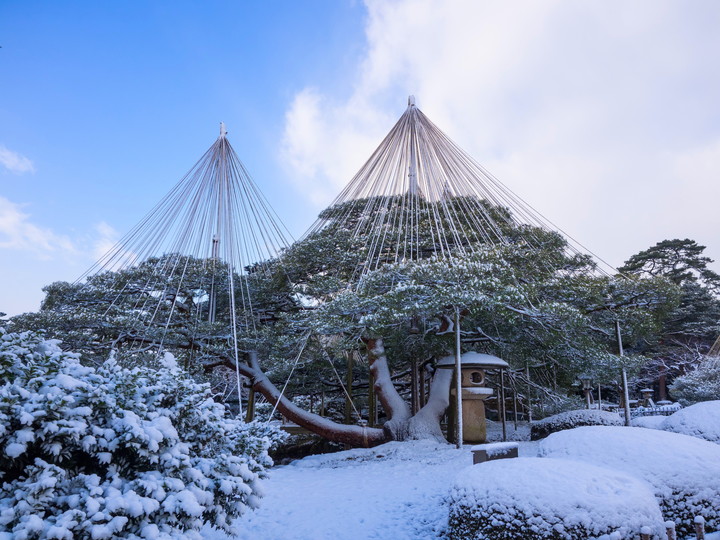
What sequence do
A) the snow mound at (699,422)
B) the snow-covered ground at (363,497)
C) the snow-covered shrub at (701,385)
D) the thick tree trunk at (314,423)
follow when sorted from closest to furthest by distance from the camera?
the snow-covered ground at (363,497) < the snow mound at (699,422) < the thick tree trunk at (314,423) < the snow-covered shrub at (701,385)

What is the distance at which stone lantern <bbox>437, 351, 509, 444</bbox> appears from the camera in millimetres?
8812

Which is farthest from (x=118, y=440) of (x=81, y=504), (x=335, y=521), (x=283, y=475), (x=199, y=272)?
(x=199, y=272)

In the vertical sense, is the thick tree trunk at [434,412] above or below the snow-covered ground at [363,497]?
above

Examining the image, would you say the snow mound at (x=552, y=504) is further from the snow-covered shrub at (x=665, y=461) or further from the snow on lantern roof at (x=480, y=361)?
the snow on lantern roof at (x=480, y=361)

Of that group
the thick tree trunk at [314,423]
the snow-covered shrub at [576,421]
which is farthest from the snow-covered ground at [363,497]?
the snow-covered shrub at [576,421]

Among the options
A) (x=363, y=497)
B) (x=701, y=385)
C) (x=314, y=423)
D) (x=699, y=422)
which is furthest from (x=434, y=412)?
(x=701, y=385)

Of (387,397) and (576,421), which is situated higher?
(387,397)

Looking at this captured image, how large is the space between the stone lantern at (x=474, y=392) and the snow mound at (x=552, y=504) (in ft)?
17.7

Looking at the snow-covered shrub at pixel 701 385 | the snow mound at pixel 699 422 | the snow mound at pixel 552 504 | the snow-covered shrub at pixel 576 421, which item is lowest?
the snow mound at pixel 552 504

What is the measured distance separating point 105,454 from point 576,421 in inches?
338

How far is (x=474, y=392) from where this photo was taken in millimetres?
8812

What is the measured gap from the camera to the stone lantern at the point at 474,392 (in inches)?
347

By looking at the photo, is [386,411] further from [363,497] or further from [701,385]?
[701,385]

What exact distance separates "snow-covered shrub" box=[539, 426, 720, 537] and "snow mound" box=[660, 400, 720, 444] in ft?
4.52
